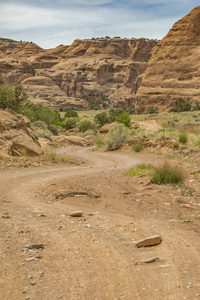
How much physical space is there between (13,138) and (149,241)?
10.9 m

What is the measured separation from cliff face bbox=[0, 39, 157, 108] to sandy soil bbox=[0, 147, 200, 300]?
6933 centimetres

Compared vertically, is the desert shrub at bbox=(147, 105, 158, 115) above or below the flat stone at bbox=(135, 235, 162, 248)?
below

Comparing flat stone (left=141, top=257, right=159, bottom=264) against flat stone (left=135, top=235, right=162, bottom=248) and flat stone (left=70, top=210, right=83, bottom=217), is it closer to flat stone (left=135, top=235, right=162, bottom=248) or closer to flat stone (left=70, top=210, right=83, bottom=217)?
flat stone (left=135, top=235, right=162, bottom=248)

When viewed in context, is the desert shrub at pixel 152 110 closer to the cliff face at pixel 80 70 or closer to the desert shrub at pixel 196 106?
the desert shrub at pixel 196 106

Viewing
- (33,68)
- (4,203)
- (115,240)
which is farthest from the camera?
(33,68)

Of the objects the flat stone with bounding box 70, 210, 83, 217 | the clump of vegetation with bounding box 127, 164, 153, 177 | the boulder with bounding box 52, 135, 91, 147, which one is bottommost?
the boulder with bounding box 52, 135, 91, 147

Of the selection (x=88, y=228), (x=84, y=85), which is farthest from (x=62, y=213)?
(x=84, y=85)

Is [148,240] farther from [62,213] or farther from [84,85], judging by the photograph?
[84,85]

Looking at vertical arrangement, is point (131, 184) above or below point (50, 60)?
below

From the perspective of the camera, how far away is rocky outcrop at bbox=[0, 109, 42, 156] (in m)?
12.4

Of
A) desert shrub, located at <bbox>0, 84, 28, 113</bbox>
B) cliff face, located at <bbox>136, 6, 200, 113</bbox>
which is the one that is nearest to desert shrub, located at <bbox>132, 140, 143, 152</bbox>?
desert shrub, located at <bbox>0, 84, 28, 113</bbox>

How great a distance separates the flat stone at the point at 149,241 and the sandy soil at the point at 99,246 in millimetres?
68

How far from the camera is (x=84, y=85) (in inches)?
3861

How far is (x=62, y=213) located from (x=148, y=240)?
1877 mm
